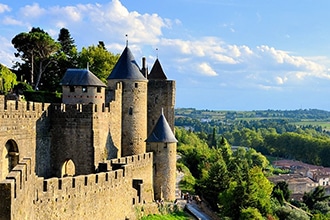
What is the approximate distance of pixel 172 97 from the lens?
4138cm

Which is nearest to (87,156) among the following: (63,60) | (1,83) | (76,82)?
(76,82)

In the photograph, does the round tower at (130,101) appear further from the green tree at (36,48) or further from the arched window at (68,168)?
the green tree at (36,48)

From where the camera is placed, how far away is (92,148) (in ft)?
95.2

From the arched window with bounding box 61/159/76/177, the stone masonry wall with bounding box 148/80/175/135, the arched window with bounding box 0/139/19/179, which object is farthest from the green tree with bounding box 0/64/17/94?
the arched window with bounding box 0/139/19/179

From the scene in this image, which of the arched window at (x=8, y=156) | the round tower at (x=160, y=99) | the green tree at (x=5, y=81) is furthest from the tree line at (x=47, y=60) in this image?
the arched window at (x=8, y=156)

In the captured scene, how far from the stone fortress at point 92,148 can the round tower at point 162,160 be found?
77 mm

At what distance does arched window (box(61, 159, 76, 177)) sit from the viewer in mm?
30344

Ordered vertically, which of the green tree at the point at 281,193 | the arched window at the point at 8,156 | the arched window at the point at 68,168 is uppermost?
the arched window at the point at 8,156

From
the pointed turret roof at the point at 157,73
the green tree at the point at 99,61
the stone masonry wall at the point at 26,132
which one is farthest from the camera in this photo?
the green tree at the point at 99,61

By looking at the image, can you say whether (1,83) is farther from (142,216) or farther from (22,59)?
(142,216)

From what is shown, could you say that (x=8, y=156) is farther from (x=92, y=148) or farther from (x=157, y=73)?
(x=157, y=73)

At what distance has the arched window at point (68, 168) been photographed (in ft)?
99.6

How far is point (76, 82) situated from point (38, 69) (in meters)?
26.0

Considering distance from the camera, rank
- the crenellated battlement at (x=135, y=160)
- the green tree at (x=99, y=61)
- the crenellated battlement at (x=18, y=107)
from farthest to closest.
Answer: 1. the green tree at (x=99, y=61)
2. the crenellated battlement at (x=135, y=160)
3. the crenellated battlement at (x=18, y=107)
